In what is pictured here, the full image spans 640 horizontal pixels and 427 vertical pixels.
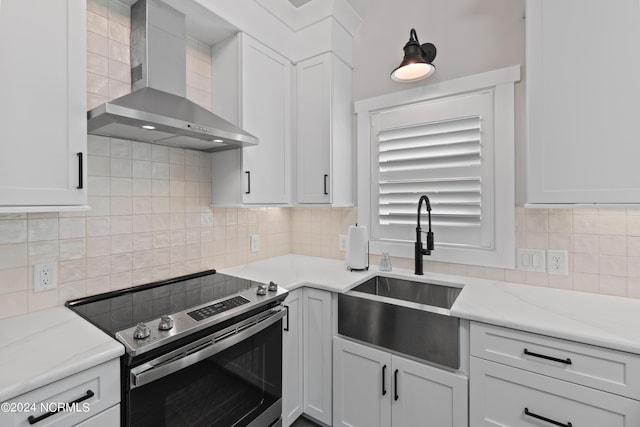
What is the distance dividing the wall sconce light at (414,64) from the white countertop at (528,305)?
130 centimetres

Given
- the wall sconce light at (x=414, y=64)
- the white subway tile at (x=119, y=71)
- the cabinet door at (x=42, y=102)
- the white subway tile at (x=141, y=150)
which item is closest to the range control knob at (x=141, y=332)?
the cabinet door at (x=42, y=102)

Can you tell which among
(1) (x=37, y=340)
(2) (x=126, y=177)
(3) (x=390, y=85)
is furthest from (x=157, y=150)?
(3) (x=390, y=85)

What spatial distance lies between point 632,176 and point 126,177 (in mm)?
2395

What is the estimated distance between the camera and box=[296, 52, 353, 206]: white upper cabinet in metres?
2.17

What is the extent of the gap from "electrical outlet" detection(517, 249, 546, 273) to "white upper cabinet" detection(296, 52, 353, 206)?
1.19 meters

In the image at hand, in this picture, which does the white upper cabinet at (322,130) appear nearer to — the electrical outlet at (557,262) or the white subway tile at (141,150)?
the white subway tile at (141,150)

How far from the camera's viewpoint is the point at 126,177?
1.62 metres

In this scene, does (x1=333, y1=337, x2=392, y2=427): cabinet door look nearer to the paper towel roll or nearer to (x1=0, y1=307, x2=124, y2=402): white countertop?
the paper towel roll

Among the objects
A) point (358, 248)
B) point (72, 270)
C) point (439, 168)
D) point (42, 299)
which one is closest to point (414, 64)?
point (439, 168)

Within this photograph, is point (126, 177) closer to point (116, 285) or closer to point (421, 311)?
point (116, 285)

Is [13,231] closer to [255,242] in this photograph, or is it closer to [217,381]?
[217,381]

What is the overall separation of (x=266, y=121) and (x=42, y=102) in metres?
1.18

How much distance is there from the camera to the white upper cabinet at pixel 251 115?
74.1 inches

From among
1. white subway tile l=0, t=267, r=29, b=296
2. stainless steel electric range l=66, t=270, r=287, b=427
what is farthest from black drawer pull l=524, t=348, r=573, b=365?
white subway tile l=0, t=267, r=29, b=296
